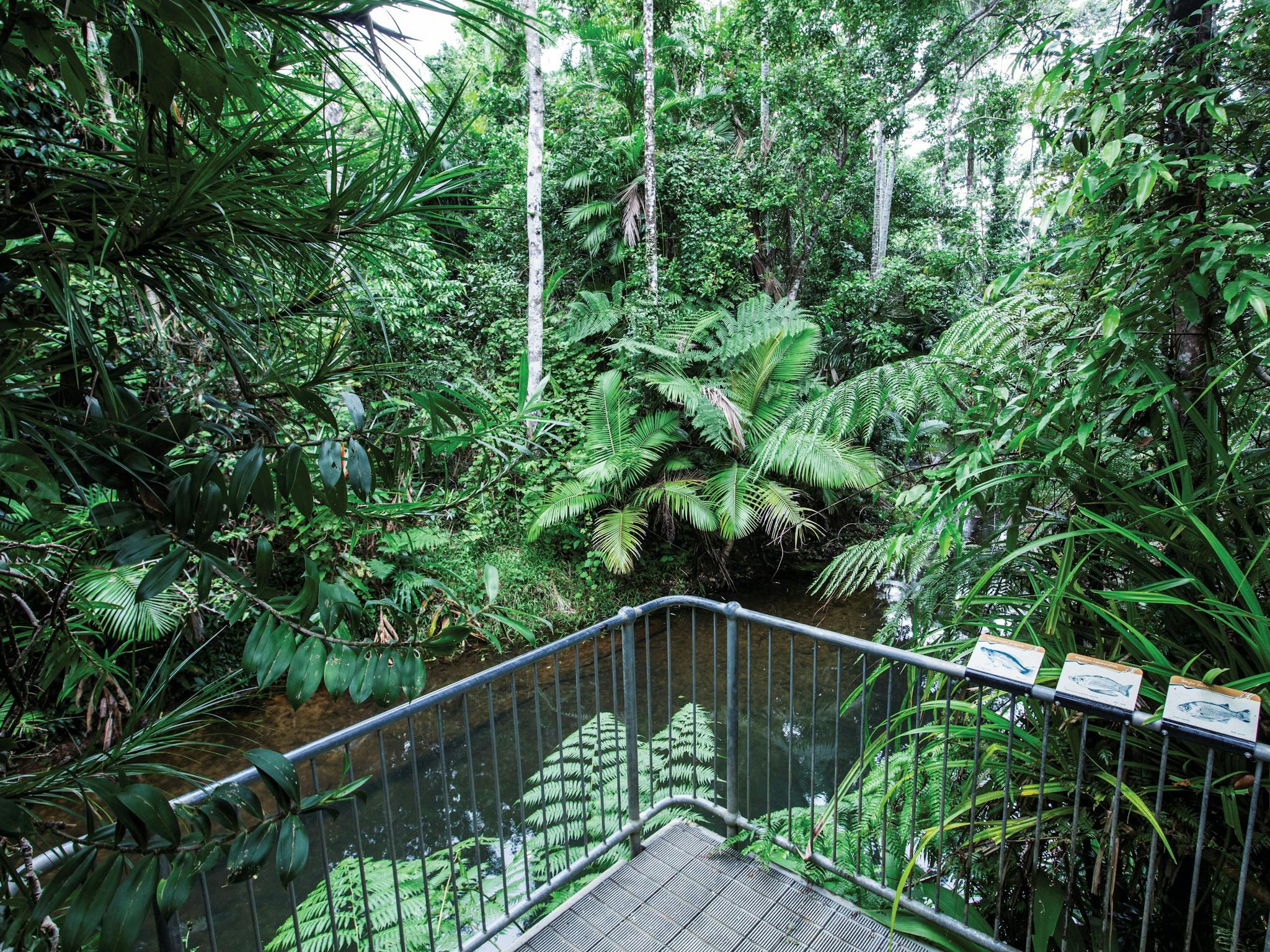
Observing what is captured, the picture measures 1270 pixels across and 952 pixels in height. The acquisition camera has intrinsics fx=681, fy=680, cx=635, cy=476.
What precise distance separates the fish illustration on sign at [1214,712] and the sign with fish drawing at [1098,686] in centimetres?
9

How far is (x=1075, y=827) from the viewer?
5.26 feet

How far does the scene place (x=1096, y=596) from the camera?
2039 millimetres

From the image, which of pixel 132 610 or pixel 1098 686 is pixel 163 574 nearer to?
pixel 1098 686

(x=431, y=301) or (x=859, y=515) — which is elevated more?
(x=431, y=301)

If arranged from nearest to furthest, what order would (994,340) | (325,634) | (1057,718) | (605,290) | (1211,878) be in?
(325,634) < (1211,878) < (1057,718) < (994,340) < (605,290)

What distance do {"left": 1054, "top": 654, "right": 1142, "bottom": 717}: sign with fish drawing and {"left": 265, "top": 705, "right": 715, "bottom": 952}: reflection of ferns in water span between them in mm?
1256

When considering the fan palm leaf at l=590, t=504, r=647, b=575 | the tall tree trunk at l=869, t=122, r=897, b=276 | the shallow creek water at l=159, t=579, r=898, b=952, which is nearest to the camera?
the shallow creek water at l=159, t=579, r=898, b=952

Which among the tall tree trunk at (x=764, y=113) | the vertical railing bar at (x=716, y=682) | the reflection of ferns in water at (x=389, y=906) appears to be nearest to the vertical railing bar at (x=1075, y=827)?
the vertical railing bar at (x=716, y=682)

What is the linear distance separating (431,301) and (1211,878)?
8.24 meters

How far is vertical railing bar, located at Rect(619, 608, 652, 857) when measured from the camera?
7.29 ft

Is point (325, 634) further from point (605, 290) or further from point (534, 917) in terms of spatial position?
point (605, 290)

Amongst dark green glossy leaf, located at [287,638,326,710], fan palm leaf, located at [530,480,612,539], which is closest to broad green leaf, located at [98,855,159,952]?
dark green glossy leaf, located at [287,638,326,710]

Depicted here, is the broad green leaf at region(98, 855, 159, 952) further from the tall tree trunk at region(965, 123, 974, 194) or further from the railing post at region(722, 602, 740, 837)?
the tall tree trunk at region(965, 123, 974, 194)

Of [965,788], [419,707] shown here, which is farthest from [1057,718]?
[419,707]
